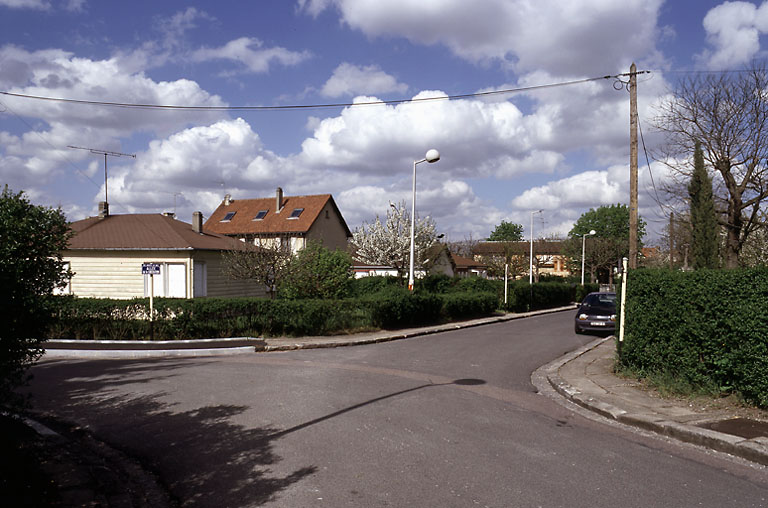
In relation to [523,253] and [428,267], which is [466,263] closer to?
[523,253]

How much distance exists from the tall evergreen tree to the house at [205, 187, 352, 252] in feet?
87.1

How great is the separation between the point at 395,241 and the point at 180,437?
3284 centimetres

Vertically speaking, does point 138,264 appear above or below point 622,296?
above

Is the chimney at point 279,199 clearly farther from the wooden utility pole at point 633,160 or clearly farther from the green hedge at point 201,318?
the wooden utility pole at point 633,160

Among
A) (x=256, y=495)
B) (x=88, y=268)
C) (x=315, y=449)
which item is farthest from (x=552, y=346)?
(x=88, y=268)

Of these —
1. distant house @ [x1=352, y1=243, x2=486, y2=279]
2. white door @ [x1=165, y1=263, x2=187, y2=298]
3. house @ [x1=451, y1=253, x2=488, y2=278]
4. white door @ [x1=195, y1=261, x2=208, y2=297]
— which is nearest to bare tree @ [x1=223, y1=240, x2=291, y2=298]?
white door @ [x1=195, y1=261, x2=208, y2=297]

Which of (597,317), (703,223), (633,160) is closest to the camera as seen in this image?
(633,160)

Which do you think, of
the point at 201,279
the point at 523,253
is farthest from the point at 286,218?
the point at 523,253

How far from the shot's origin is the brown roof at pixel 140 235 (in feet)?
77.7

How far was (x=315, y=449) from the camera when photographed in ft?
19.3

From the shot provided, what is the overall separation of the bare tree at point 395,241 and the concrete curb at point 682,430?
28945 mm

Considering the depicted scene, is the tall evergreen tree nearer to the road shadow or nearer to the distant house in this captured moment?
the distant house

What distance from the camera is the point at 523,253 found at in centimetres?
4900

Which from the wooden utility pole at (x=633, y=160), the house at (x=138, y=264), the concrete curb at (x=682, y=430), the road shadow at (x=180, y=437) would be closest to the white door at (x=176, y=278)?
the house at (x=138, y=264)
